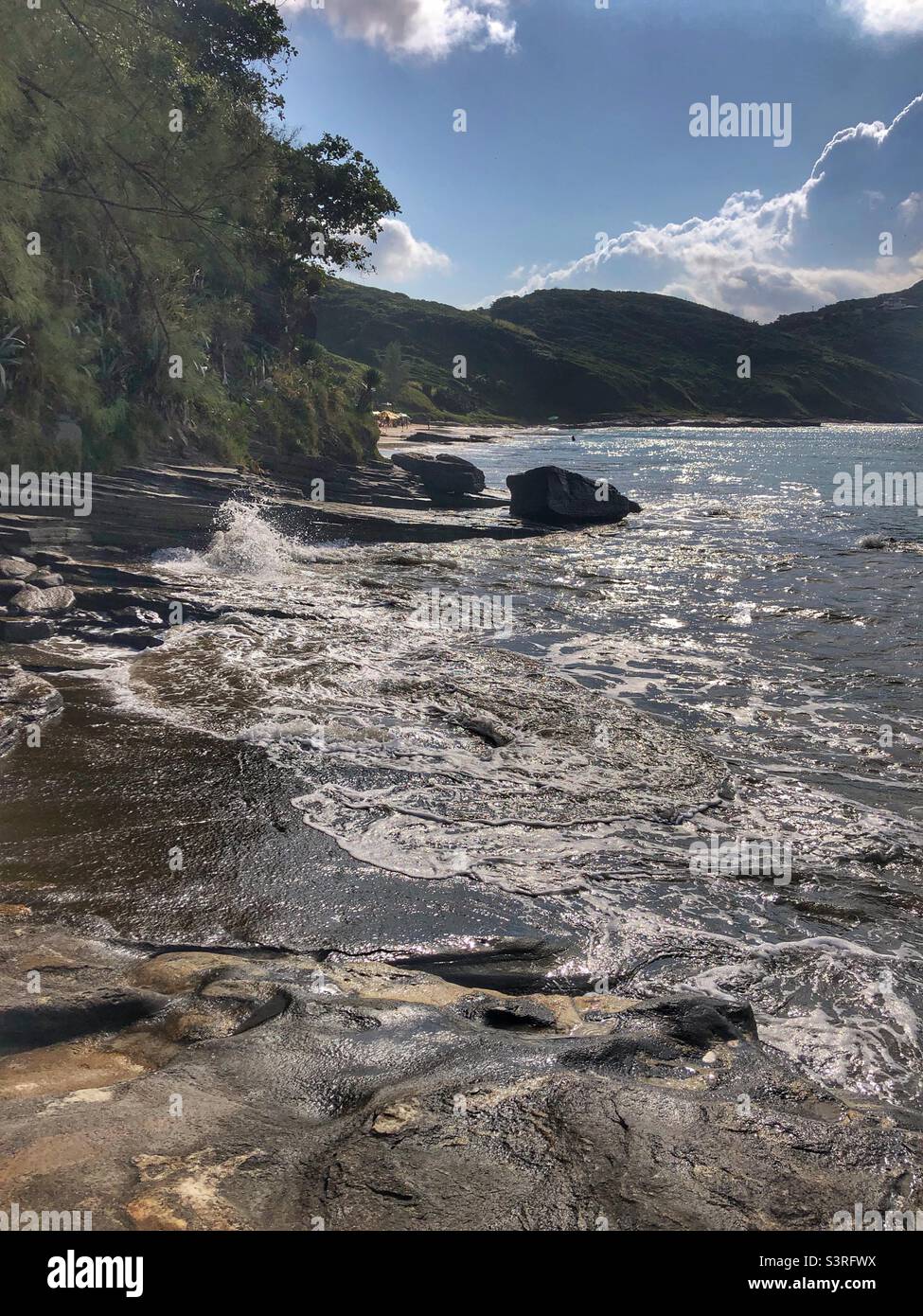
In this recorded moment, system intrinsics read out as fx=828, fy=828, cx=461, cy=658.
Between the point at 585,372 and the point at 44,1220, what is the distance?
16324 cm

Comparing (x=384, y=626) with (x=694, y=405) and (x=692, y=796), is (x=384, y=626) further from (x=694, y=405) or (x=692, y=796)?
(x=694, y=405)

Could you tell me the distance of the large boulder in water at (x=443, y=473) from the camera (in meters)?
33.0

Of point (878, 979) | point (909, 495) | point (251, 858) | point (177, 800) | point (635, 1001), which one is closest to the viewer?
point (635, 1001)

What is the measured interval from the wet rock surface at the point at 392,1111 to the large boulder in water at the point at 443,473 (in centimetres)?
2888

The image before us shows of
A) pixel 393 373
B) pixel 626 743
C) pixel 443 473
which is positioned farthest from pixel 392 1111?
pixel 393 373

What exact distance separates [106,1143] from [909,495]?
44617 mm

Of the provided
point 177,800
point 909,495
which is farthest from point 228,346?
point 909,495

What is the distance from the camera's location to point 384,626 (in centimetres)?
1427

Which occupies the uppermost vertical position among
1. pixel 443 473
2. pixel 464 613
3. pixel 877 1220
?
pixel 443 473

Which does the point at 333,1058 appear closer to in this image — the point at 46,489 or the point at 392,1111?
the point at 392,1111

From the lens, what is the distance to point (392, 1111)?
10.8ft
